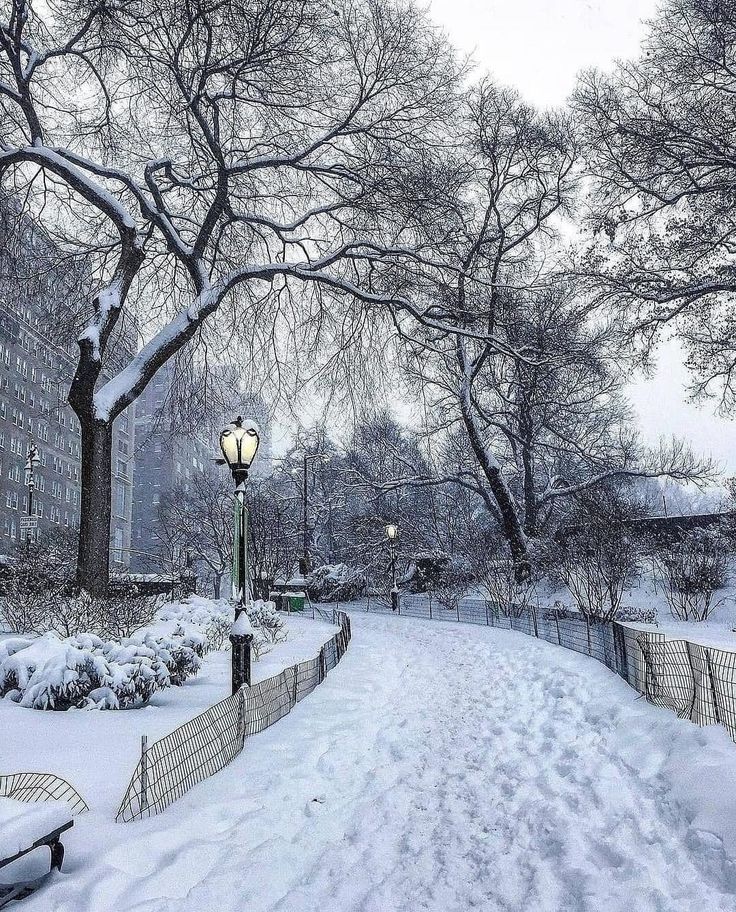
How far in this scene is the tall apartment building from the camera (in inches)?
619

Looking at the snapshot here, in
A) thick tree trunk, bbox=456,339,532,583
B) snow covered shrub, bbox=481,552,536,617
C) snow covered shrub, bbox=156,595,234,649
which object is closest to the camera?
snow covered shrub, bbox=156,595,234,649

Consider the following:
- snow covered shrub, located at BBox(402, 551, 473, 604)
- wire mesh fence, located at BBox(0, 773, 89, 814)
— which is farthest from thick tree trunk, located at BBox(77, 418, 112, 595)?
snow covered shrub, located at BBox(402, 551, 473, 604)

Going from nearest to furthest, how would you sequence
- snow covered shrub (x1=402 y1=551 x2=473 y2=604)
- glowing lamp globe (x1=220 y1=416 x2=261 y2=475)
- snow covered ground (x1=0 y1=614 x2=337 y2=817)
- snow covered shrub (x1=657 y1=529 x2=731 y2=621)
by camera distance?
snow covered ground (x1=0 y1=614 x2=337 y2=817) < glowing lamp globe (x1=220 y1=416 x2=261 y2=475) < snow covered shrub (x1=657 y1=529 x2=731 y2=621) < snow covered shrub (x1=402 y1=551 x2=473 y2=604)

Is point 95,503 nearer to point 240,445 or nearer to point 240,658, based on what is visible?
point 240,445

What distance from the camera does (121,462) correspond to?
88.3 meters

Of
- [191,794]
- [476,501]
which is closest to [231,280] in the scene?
[191,794]

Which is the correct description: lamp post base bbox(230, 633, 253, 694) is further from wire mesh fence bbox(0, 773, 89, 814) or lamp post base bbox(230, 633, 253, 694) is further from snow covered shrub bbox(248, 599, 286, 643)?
snow covered shrub bbox(248, 599, 286, 643)

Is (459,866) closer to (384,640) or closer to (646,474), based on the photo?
(384,640)

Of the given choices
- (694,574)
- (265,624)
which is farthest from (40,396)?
(694,574)

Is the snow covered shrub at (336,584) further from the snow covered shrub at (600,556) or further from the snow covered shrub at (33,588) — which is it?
the snow covered shrub at (33,588)

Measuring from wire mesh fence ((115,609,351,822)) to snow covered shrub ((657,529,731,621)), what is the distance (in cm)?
1576

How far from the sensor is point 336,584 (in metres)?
41.3

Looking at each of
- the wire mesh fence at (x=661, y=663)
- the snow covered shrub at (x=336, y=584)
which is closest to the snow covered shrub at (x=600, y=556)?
the wire mesh fence at (x=661, y=663)

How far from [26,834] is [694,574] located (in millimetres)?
20659
